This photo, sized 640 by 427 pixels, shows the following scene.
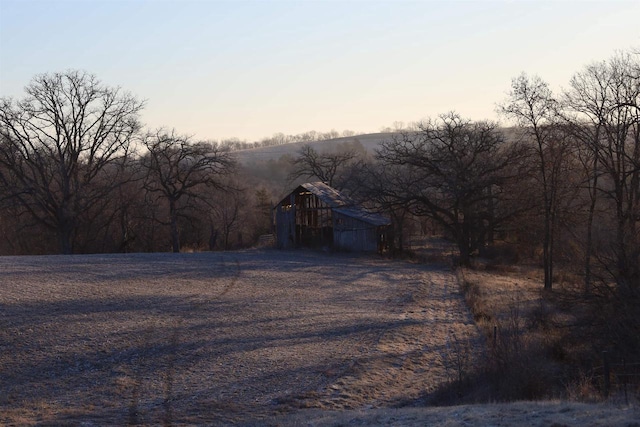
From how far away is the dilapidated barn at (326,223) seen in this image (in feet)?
163

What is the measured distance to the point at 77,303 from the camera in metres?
21.8

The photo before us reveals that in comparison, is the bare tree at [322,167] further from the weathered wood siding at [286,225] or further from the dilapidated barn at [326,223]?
the weathered wood siding at [286,225]

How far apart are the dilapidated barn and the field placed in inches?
715

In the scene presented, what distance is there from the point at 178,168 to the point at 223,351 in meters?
38.9

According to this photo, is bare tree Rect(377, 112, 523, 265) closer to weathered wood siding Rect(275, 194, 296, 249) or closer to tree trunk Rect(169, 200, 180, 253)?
weathered wood siding Rect(275, 194, 296, 249)

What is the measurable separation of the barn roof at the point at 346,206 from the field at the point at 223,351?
1789 centimetres

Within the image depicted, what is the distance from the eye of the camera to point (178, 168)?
55156mm

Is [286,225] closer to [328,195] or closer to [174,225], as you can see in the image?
[328,195]

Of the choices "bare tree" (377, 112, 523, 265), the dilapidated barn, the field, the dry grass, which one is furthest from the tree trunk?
the field

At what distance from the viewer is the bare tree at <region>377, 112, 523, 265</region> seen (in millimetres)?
44000

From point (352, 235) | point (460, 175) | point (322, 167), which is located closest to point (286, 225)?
point (352, 235)

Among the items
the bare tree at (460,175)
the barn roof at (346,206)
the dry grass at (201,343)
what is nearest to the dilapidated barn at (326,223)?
the barn roof at (346,206)

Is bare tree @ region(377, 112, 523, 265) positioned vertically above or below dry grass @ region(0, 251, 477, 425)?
above

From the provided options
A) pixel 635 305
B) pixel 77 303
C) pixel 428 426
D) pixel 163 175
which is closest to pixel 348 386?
pixel 428 426
